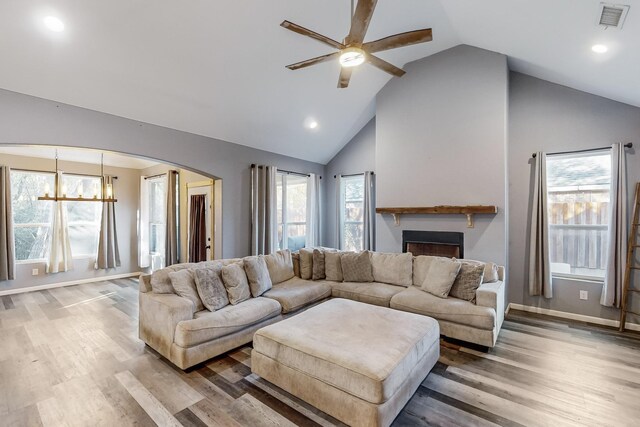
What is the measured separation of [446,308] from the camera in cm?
322

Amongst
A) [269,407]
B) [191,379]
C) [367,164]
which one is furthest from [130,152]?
[367,164]

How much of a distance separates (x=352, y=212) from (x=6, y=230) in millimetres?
6584

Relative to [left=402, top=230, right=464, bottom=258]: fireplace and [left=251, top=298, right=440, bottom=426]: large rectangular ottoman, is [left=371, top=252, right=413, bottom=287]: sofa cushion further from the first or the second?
[left=251, top=298, right=440, bottom=426]: large rectangular ottoman

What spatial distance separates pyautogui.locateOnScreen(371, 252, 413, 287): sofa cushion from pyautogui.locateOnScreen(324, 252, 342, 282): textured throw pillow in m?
0.51

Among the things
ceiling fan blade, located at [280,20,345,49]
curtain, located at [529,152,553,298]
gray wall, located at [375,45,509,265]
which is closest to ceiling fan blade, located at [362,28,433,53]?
ceiling fan blade, located at [280,20,345,49]

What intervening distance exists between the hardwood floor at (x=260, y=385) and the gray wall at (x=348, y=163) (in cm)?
389

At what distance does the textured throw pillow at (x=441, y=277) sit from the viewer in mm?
3454

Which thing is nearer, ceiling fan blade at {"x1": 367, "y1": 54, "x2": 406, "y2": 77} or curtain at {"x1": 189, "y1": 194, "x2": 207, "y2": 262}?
ceiling fan blade at {"x1": 367, "y1": 54, "x2": 406, "y2": 77}

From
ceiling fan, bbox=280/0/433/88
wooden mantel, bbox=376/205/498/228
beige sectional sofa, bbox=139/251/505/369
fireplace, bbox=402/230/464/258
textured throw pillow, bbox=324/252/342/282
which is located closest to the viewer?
ceiling fan, bbox=280/0/433/88

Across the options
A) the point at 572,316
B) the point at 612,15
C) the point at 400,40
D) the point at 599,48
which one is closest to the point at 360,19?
the point at 400,40

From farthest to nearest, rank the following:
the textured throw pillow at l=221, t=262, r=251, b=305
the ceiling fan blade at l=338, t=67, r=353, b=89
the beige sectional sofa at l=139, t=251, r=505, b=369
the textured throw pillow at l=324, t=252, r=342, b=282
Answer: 1. the textured throw pillow at l=324, t=252, r=342, b=282
2. the textured throw pillow at l=221, t=262, r=251, b=305
3. the ceiling fan blade at l=338, t=67, r=353, b=89
4. the beige sectional sofa at l=139, t=251, r=505, b=369

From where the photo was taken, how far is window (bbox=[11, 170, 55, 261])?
555 cm

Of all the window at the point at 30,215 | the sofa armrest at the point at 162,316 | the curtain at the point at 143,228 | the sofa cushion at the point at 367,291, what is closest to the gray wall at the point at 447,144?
the sofa cushion at the point at 367,291

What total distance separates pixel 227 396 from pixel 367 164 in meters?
4.95
